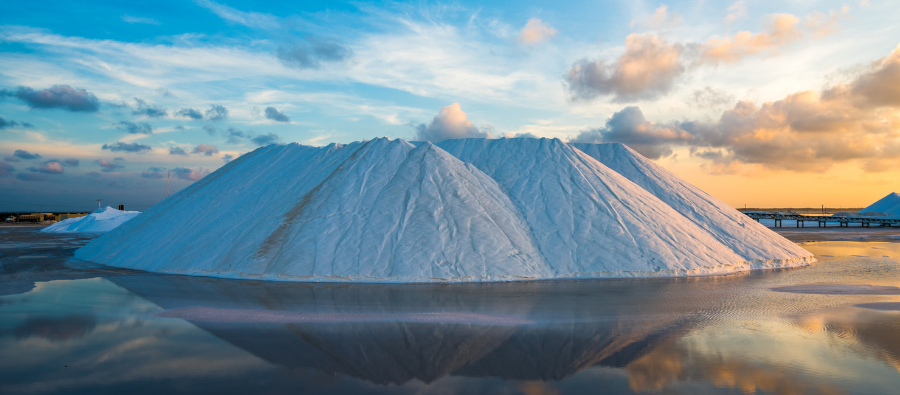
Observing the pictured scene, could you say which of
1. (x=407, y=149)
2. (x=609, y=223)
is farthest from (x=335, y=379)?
(x=407, y=149)

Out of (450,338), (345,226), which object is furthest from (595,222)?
(450,338)

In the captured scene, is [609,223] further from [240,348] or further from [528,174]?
[240,348]

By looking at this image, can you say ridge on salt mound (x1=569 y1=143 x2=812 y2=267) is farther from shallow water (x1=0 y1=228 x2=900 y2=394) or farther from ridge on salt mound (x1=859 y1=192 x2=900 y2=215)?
ridge on salt mound (x1=859 y1=192 x2=900 y2=215)

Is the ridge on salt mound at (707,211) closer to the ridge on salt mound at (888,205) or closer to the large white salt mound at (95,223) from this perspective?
the large white salt mound at (95,223)

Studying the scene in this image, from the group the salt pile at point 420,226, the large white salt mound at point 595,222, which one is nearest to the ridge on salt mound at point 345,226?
the salt pile at point 420,226

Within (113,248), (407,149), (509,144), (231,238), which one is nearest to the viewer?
(231,238)

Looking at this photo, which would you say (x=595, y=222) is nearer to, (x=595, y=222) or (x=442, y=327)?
(x=595, y=222)

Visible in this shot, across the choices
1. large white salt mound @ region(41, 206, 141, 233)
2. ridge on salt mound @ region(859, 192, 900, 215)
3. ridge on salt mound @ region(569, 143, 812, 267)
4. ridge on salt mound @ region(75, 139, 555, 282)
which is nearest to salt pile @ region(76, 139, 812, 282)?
ridge on salt mound @ region(75, 139, 555, 282)
